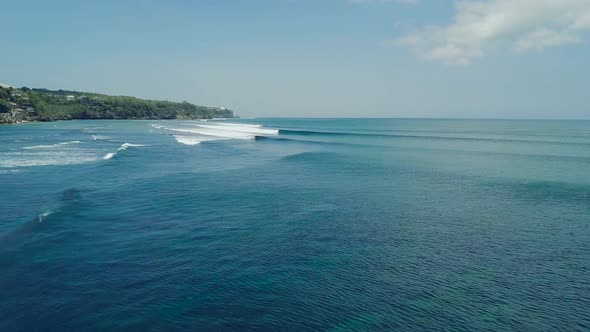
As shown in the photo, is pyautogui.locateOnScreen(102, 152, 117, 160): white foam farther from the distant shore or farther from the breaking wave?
the distant shore

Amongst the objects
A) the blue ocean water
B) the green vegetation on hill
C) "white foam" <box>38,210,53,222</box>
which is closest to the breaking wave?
the blue ocean water

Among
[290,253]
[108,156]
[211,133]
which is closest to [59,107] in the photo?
[211,133]

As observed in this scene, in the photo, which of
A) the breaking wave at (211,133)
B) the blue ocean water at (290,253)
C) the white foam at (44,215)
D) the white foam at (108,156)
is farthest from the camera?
the breaking wave at (211,133)

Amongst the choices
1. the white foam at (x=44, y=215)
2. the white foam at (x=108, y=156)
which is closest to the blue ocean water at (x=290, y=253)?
the white foam at (x=44, y=215)

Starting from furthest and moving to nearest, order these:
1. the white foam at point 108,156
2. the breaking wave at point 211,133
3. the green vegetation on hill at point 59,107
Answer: the green vegetation on hill at point 59,107, the breaking wave at point 211,133, the white foam at point 108,156

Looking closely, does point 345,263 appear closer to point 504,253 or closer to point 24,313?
point 504,253

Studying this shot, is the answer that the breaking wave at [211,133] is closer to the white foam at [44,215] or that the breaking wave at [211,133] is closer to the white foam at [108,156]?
the white foam at [108,156]

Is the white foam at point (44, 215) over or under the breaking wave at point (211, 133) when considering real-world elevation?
under

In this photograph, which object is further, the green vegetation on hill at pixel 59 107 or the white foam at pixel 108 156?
the green vegetation on hill at pixel 59 107
